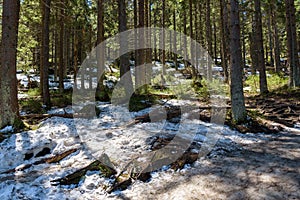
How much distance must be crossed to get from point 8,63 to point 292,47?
1451 centimetres

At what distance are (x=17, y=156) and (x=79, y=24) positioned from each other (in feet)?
42.4

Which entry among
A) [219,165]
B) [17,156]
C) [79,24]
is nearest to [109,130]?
[17,156]

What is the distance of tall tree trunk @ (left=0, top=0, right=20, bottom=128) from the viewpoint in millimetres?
7777

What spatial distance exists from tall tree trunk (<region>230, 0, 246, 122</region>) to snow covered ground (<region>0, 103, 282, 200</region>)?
3.24 ft

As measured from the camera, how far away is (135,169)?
5137 mm

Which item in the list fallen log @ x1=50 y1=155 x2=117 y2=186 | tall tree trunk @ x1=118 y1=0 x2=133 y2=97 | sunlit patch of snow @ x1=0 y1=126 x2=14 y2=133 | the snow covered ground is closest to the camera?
the snow covered ground

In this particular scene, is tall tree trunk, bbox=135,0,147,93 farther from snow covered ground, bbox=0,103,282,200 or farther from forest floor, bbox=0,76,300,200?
forest floor, bbox=0,76,300,200

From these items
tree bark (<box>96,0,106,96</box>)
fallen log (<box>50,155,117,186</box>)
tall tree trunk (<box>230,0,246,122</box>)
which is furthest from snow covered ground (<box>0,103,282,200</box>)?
tree bark (<box>96,0,106,96</box>)

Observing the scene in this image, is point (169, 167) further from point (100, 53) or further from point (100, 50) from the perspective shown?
point (100, 53)

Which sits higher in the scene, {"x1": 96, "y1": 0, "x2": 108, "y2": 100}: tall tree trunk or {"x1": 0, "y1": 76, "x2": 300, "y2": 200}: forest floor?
{"x1": 96, "y1": 0, "x2": 108, "y2": 100}: tall tree trunk

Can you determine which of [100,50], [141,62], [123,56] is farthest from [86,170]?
[141,62]

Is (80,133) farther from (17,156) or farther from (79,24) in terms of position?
(79,24)

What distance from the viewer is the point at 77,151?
6.29m

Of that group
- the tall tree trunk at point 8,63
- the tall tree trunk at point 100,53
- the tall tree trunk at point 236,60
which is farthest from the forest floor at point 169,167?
the tall tree trunk at point 100,53
